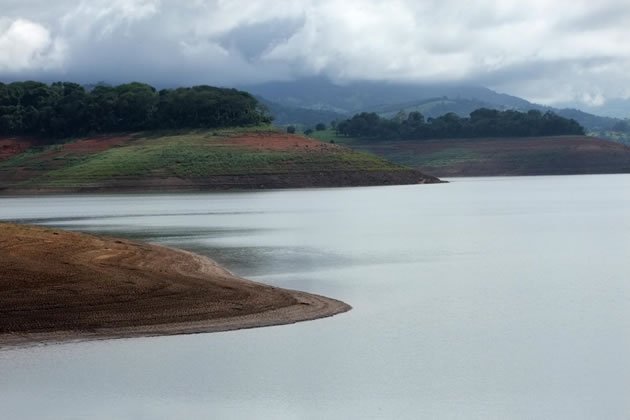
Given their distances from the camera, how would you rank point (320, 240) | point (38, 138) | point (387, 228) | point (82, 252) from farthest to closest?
point (38, 138) → point (387, 228) → point (320, 240) → point (82, 252)

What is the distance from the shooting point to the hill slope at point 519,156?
17012 centimetres

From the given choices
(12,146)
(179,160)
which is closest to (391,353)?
(179,160)

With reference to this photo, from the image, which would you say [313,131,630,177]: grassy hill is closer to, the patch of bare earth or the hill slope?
the hill slope

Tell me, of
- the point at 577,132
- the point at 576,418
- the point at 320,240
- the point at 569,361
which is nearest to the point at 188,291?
the point at 569,361

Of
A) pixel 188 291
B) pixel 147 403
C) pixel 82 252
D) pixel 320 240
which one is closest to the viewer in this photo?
pixel 147 403

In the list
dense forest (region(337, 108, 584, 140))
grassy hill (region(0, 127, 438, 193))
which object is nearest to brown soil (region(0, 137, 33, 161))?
grassy hill (region(0, 127, 438, 193))

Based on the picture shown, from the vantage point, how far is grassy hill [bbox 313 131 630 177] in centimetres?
17012

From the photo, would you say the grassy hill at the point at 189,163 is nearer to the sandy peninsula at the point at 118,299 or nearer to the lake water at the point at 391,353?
the lake water at the point at 391,353

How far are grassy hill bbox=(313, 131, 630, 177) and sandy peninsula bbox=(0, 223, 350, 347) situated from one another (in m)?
145

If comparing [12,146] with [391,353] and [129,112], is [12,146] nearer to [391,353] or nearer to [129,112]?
[129,112]

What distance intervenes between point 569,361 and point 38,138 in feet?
421

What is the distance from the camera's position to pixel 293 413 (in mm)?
17109

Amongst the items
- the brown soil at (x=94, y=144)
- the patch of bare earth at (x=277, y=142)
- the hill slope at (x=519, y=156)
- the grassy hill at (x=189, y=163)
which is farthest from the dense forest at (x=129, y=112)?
the hill slope at (x=519, y=156)

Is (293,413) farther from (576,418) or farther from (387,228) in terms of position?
(387,228)
